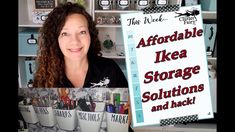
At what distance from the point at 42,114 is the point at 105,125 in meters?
0.12

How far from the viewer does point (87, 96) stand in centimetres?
49

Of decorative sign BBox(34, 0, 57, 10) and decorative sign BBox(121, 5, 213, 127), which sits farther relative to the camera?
decorative sign BBox(34, 0, 57, 10)

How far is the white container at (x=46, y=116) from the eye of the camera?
50 centimetres

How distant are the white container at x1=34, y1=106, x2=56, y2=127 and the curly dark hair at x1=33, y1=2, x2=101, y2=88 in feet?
0.15

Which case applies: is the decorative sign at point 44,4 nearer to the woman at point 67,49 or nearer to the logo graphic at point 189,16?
the woman at point 67,49

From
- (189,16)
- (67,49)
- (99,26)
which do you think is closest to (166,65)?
(189,16)

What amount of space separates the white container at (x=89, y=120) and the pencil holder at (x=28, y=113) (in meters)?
0.09

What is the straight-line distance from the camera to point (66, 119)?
51 centimetres

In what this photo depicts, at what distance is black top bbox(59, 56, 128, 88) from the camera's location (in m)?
0.56

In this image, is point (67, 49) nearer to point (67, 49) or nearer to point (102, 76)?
point (67, 49)

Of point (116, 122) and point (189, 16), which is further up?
point (189, 16)

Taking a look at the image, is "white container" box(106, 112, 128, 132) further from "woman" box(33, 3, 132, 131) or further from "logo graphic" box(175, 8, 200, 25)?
"logo graphic" box(175, 8, 200, 25)

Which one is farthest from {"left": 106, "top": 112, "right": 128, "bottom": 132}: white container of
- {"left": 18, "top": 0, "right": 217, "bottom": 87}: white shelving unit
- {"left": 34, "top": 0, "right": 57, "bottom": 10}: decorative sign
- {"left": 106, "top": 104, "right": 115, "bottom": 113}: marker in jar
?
{"left": 34, "top": 0, "right": 57, "bottom": 10}: decorative sign
